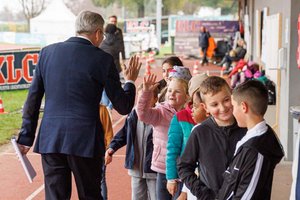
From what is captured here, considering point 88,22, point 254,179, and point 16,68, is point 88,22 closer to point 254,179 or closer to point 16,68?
point 254,179

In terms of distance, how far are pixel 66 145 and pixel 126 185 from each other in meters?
3.99

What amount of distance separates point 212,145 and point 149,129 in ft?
5.78

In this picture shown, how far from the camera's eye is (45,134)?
4988 millimetres

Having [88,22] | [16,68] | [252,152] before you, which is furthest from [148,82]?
[16,68]

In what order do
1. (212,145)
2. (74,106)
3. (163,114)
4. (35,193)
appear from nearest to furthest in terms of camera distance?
(212,145) → (74,106) → (163,114) → (35,193)

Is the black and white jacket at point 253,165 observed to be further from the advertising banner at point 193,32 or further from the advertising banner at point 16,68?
the advertising banner at point 193,32

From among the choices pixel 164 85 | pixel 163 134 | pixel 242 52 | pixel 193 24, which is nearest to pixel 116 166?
pixel 164 85

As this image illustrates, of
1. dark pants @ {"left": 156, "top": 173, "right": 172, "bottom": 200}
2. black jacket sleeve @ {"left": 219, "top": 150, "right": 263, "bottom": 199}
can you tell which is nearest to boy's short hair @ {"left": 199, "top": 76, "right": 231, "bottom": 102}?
black jacket sleeve @ {"left": 219, "top": 150, "right": 263, "bottom": 199}

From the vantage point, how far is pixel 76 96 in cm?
490

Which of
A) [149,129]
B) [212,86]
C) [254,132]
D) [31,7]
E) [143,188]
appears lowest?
[143,188]

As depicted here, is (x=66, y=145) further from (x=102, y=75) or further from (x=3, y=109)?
(x=3, y=109)

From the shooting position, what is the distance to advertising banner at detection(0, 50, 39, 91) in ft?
60.0

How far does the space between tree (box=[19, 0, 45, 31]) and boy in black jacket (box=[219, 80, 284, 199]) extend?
4353 centimetres

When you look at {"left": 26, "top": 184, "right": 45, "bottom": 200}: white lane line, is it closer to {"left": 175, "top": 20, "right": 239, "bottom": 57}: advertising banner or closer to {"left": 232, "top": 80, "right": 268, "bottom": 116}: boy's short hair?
{"left": 232, "top": 80, "right": 268, "bottom": 116}: boy's short hair
